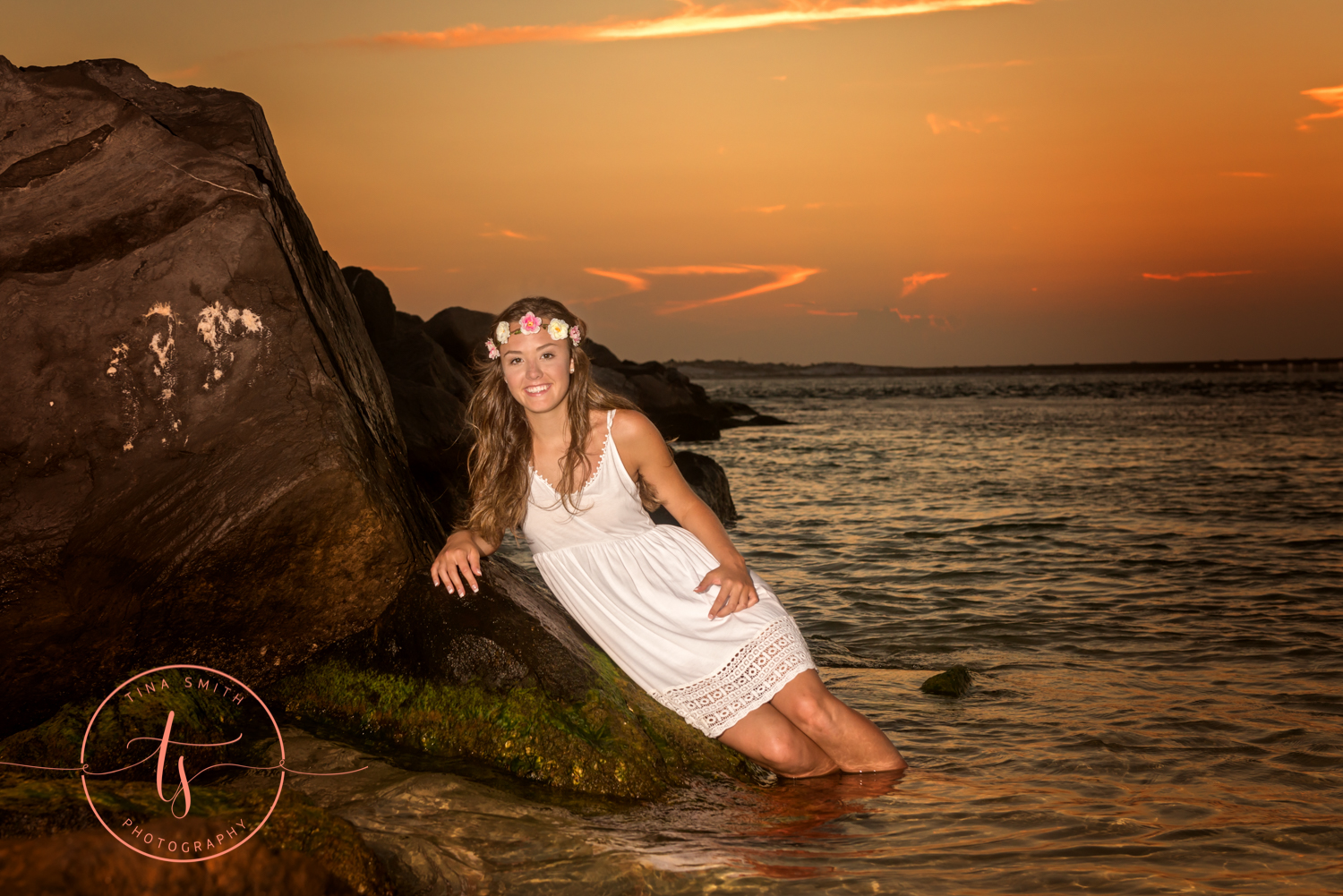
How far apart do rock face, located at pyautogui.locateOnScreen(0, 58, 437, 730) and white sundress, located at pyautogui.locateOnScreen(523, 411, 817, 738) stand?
2.88ft

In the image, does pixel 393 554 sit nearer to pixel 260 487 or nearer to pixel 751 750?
pixel 260 487

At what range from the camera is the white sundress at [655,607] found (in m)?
4.79

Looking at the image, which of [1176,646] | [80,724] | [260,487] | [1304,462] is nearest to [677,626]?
[260,487]

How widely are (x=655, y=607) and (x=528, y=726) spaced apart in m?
0.82

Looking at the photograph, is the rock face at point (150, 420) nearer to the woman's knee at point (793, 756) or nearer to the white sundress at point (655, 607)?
the white sundress at point (655, 607)

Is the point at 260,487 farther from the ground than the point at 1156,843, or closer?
farther from the ground

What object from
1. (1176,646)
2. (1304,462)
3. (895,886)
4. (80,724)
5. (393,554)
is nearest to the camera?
(895,886)

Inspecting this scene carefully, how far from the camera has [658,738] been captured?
4859 millimetres

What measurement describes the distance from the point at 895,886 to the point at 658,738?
57.1 inches

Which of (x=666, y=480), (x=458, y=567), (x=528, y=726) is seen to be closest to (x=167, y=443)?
(x=458, y=567)

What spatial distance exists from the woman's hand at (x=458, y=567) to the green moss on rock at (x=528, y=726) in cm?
45

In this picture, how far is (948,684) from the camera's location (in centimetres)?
675

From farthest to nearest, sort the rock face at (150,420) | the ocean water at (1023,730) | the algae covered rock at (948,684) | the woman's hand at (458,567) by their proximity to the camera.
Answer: the algae covered rock at (948,684) → the woman's hand at (458,567) → the rock face at (150,420) → the ocean water at (1023,730)

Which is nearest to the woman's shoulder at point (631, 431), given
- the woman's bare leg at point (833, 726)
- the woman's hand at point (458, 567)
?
the woman's hand at point (458, 567)
